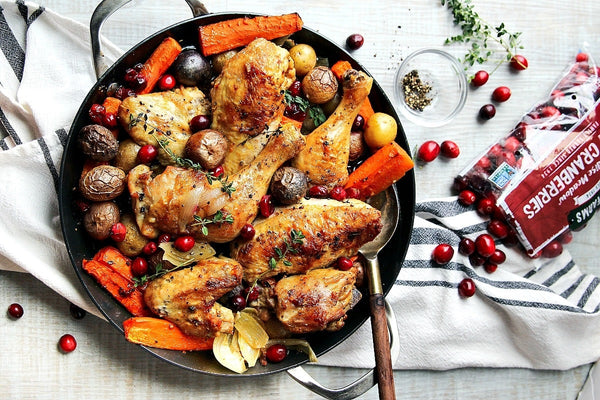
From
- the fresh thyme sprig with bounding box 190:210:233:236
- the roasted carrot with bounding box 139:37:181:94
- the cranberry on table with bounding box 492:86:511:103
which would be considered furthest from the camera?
the cranberry on table with bounding box 492:86:511:103

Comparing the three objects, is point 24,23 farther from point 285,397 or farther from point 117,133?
point 285,397

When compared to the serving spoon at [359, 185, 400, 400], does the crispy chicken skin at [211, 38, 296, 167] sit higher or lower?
higher

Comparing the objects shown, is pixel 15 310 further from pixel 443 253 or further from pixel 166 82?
pixel 443 253

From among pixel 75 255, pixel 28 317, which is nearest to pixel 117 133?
pixel 75 255

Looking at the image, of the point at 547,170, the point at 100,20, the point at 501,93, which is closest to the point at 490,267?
the point at 547,170

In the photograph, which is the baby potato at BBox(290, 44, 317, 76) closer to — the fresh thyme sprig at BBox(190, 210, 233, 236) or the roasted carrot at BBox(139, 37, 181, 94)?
the roasted carrot at BBox(139, 37, 181, 94)

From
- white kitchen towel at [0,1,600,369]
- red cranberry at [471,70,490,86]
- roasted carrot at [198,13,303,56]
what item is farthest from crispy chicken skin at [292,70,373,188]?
red cranberry at [471,70,490,86]
